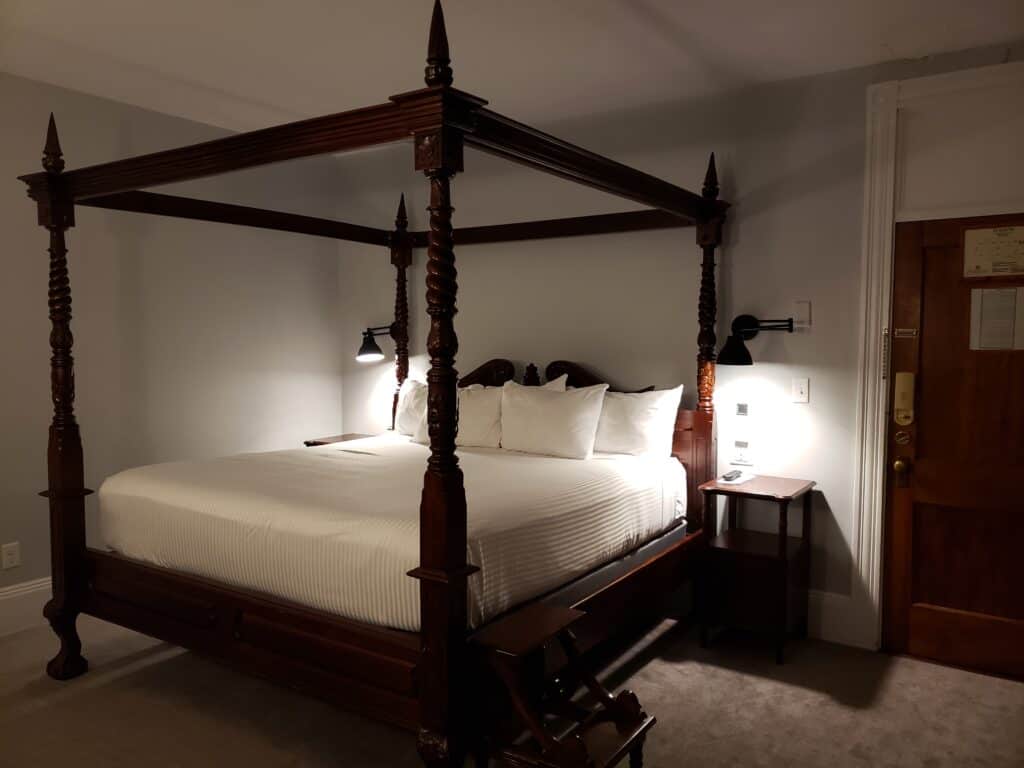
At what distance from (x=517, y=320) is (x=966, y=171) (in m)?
2.25

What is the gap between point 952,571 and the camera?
3.32 m

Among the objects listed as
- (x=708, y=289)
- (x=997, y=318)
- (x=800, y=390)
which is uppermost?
(x=708, y=289)

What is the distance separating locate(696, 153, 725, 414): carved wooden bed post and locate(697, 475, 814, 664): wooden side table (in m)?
0.46

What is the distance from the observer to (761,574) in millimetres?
3355

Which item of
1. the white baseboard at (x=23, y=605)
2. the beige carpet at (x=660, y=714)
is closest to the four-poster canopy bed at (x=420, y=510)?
the beige carpet at (x=660, y=714)

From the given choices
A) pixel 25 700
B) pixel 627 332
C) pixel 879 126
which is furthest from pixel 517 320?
pixel 25 700

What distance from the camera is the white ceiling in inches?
111

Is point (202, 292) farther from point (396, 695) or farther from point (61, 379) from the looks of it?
point (396, 695)

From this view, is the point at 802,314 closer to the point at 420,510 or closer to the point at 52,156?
the point at 420,510

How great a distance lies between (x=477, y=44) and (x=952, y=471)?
8.45 feet

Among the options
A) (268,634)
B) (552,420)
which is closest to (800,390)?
(552,420)

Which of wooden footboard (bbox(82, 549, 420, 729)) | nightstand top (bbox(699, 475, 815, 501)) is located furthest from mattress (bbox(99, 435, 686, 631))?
nightstand top (bbox(699, 475, 815, 501))

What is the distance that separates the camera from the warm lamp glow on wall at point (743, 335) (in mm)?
3572

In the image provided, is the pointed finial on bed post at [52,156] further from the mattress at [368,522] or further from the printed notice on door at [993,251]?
the printed notice on door at [993,251]
